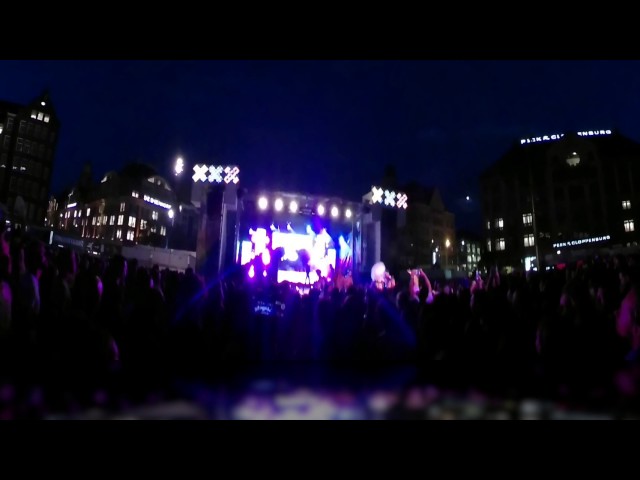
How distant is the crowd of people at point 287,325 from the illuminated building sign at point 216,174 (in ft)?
28.1

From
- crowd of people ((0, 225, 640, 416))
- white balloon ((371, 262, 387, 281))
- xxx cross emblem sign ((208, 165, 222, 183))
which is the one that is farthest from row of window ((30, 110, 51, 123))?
crowd of people ((0, 225, 640, 416))

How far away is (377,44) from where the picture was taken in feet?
15.1

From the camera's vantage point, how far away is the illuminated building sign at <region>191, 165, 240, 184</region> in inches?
597

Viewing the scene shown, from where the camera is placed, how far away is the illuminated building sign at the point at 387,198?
695 inches

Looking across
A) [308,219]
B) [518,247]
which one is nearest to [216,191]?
[308,219]

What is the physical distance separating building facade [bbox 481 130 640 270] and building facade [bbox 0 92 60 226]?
53.4m

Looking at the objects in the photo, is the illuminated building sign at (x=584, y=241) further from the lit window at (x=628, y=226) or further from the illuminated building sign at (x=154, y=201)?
the illuminated building sign at (x=154, y=201)

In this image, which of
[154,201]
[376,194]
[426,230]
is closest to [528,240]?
[426,230]

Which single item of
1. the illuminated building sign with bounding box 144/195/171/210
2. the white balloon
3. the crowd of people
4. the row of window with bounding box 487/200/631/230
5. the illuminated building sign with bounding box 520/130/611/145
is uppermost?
the illuminated building sign with bounding box 520/130/611/145

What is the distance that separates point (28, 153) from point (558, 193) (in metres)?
61.6

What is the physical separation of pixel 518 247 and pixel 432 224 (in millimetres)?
14942

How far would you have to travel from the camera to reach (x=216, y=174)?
1535cm

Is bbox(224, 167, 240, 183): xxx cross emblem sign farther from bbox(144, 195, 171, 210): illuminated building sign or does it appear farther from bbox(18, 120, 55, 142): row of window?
bbox(144, 195, 171, 210): illuminated building sign
